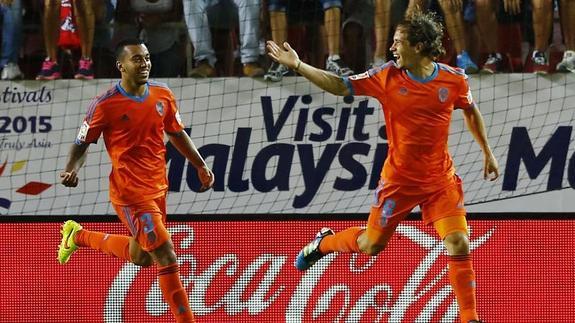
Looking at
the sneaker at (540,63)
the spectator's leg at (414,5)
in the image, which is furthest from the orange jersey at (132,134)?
the sneaker at (540,63)

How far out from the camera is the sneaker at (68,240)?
8641 mm

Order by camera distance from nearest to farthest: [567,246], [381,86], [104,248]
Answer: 1. [381,86]
2. [104,248]
3. [567,246]

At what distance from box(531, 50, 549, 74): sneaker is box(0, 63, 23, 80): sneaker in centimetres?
382

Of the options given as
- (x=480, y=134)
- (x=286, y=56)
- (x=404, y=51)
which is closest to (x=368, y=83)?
(x=404, y=51)

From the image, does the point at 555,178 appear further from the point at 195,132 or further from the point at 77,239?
the point at 77,239

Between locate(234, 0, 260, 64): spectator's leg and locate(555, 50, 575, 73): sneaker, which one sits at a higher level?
locate(234, 0, 260, 64): spectator's leg

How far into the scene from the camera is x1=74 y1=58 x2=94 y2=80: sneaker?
9188 millimetres

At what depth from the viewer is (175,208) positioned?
30.5ft

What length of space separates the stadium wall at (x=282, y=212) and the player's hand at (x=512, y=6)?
56 centimetres

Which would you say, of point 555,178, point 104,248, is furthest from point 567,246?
point 104,248

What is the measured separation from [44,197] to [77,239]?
0.78 m

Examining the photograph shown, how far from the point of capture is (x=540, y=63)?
9.14 m

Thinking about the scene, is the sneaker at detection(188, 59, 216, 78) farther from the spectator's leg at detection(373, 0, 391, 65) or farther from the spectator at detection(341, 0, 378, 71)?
the spectator's leg at detection(373, 0, 391, 65)

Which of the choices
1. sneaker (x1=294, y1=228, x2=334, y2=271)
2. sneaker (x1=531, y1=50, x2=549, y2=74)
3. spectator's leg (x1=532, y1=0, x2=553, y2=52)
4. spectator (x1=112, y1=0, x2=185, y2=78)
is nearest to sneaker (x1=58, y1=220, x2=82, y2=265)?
spectator (x1=112, y1=0, x2=185, y2=78)
